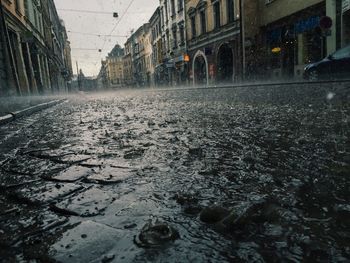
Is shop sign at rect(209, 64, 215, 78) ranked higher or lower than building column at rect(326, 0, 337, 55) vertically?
lower

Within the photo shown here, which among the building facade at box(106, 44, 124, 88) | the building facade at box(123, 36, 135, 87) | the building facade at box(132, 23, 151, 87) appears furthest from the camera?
the building facade at box(106, 44, 124, 88)

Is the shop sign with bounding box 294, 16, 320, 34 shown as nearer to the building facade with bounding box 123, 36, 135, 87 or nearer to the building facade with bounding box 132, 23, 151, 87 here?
the building facade with bounding box 132, 23, 151, 87

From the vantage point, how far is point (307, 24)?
52.3ft

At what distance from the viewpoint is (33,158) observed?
2486mm

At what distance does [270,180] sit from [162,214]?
67 centimetres

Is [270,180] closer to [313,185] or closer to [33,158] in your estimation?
[313,185]

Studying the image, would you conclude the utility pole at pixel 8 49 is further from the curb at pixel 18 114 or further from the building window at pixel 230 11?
the building window at pixel 230 11

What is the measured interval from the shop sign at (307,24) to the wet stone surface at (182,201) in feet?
47.9

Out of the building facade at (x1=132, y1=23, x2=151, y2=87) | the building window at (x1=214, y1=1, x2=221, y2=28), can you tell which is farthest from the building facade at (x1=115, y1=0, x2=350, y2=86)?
the building facade at (x1=132, y1=23, x2=151, y2=87)

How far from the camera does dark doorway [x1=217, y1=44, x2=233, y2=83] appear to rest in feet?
75.5

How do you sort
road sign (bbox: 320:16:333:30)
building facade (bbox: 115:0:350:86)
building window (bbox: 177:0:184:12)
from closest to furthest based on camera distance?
road sign (bbox: 320:16:333:30) < building facade (bbox: 115:0:350:86) < building window (bbox: 177:0:184:12)

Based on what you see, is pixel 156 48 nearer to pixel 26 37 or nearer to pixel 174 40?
pixel 174 40

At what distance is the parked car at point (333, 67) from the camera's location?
11.6m

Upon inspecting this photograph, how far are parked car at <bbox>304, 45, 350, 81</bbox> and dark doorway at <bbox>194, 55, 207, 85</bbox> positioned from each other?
1428cm
